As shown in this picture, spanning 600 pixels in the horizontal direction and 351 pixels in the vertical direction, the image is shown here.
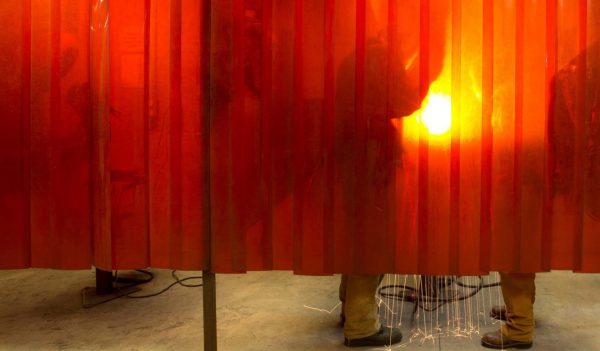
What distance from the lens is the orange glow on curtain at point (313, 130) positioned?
206cm

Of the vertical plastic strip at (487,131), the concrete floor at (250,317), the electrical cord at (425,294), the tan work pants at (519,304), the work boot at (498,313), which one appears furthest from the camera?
the electrical cord at (425,294)

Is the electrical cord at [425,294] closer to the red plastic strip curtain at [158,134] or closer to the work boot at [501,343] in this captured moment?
the work boot at [501,343]

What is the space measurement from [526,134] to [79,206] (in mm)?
1592

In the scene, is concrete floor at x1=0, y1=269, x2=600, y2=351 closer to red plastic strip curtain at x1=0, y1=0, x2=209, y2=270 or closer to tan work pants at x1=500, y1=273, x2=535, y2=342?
tan work pants at x1=500, y1=273, x2=535, y2=342

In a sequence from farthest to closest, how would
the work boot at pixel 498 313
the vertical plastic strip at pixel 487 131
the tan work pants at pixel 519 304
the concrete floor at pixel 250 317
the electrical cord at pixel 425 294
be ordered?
the electrical cord at pixel 425 294 → the work boot at pixel 498 313 → the concrete floor at pixel 250 317 → the tan work pants at pixel 519 304 → the vertical plastic strip at pixel 487 131

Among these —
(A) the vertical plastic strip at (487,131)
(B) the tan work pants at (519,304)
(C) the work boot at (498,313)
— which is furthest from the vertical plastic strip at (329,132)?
(C) the work boot at (498,313)

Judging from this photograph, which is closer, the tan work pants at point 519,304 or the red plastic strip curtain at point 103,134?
the red plastic strip curtain at point 103,134

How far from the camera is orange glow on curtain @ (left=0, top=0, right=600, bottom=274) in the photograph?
206cm

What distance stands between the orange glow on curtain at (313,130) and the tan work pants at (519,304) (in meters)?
0.54

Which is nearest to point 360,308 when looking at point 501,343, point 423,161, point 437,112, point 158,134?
point 501,343

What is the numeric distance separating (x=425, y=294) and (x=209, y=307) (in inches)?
61.1

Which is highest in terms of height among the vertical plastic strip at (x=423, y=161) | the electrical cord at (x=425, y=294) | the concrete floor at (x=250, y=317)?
the vertical plastic strip at (x=423, y=161)

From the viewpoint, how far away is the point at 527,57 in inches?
81.0

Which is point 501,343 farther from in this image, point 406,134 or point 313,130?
point 313,130
